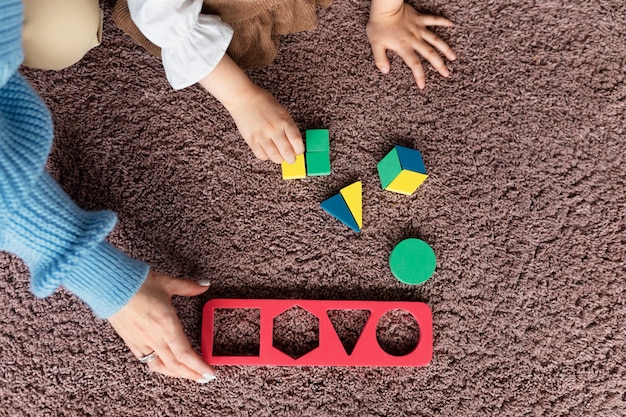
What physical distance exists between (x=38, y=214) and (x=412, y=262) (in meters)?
0.44

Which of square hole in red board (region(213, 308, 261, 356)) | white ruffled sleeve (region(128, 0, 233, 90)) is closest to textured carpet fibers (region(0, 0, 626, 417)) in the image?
square hole in red board (region(213, 308, 261, 356))

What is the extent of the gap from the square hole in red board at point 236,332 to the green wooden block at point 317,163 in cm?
20

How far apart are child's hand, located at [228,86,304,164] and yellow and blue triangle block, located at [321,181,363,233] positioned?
8cm

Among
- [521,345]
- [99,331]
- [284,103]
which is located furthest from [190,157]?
[521,345]

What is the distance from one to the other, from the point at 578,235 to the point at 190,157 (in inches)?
20.9

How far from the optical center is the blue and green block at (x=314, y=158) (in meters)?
0.78

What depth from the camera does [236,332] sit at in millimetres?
762

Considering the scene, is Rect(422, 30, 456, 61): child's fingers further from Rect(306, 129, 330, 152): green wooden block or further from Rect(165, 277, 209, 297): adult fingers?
Rect(165, 277, 209, 297): adult fingers

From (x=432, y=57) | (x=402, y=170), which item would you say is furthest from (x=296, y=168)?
(x=432, y=57)

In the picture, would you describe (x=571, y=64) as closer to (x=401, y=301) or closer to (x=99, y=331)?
(x=401, y=301)

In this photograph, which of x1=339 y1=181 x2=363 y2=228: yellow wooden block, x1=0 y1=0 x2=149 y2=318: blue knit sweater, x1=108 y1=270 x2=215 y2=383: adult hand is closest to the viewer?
x1=0 y1=0 x2=149 y2=318: blue knit sweater

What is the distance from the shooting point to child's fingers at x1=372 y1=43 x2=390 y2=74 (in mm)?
813

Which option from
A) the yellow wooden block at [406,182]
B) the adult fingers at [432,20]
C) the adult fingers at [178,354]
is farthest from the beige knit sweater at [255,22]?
the adult fingers at [178,354]

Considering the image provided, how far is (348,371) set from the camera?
751mm
